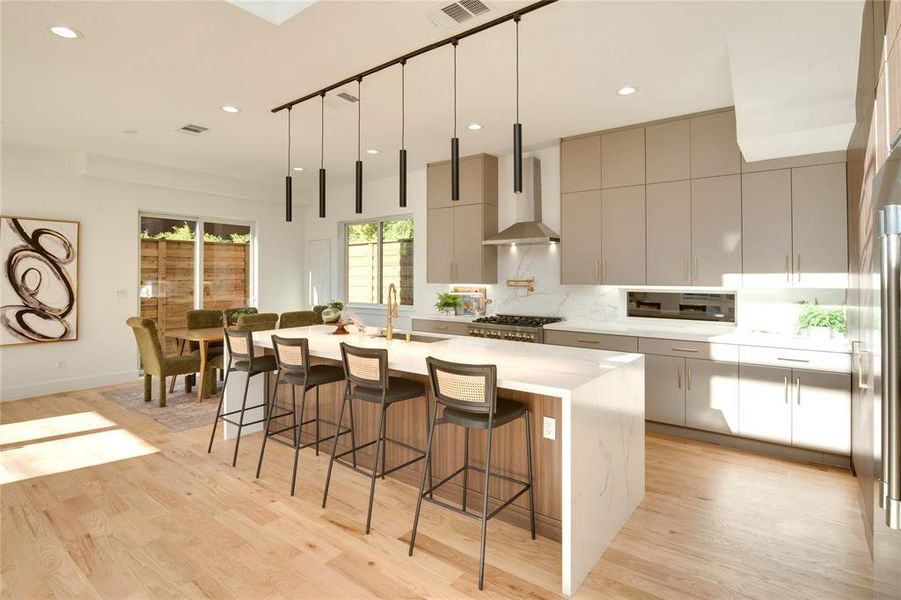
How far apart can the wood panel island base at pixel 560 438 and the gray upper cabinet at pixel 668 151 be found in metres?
2.19

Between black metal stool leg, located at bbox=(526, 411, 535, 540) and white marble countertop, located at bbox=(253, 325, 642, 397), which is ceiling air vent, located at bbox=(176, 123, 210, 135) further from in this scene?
black metal stool leg, located at bbox=(526, 411, 535, 540)

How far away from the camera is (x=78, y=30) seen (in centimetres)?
294

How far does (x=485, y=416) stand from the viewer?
2393 millimetres

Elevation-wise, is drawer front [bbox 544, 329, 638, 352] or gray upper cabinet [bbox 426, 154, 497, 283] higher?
gray upper cabinet [bbox 426, 154, 497, 283]

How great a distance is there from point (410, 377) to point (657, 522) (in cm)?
171

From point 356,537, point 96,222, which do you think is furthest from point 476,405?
point 96,222

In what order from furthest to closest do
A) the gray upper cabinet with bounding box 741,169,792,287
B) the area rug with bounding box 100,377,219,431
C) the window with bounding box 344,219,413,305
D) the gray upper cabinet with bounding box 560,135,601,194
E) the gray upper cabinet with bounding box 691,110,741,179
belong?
the window with bounding box 344,219,413,305, the gray upper cabinet with bounding box 560,135,601,194, the area rug with bounding box 100,377,219,431, the gray upper cabinet with bounding box 691,110,741,179, the gray upper cabinet with bounding box 741,169,792,287

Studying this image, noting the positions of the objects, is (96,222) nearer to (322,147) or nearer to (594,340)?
(322,147)

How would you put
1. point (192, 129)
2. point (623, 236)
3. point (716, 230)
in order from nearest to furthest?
point (716, 230)
point (623, 236)
point (192, 129)

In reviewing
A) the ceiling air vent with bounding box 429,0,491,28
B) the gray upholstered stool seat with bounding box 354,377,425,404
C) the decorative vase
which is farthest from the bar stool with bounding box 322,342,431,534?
the ceiling air vent with bounding box 429,0,491,28

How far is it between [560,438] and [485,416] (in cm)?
47

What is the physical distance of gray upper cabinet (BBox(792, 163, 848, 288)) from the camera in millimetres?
3646

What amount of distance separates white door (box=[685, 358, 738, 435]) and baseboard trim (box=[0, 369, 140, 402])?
672cm

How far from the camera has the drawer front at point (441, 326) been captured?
559cm
